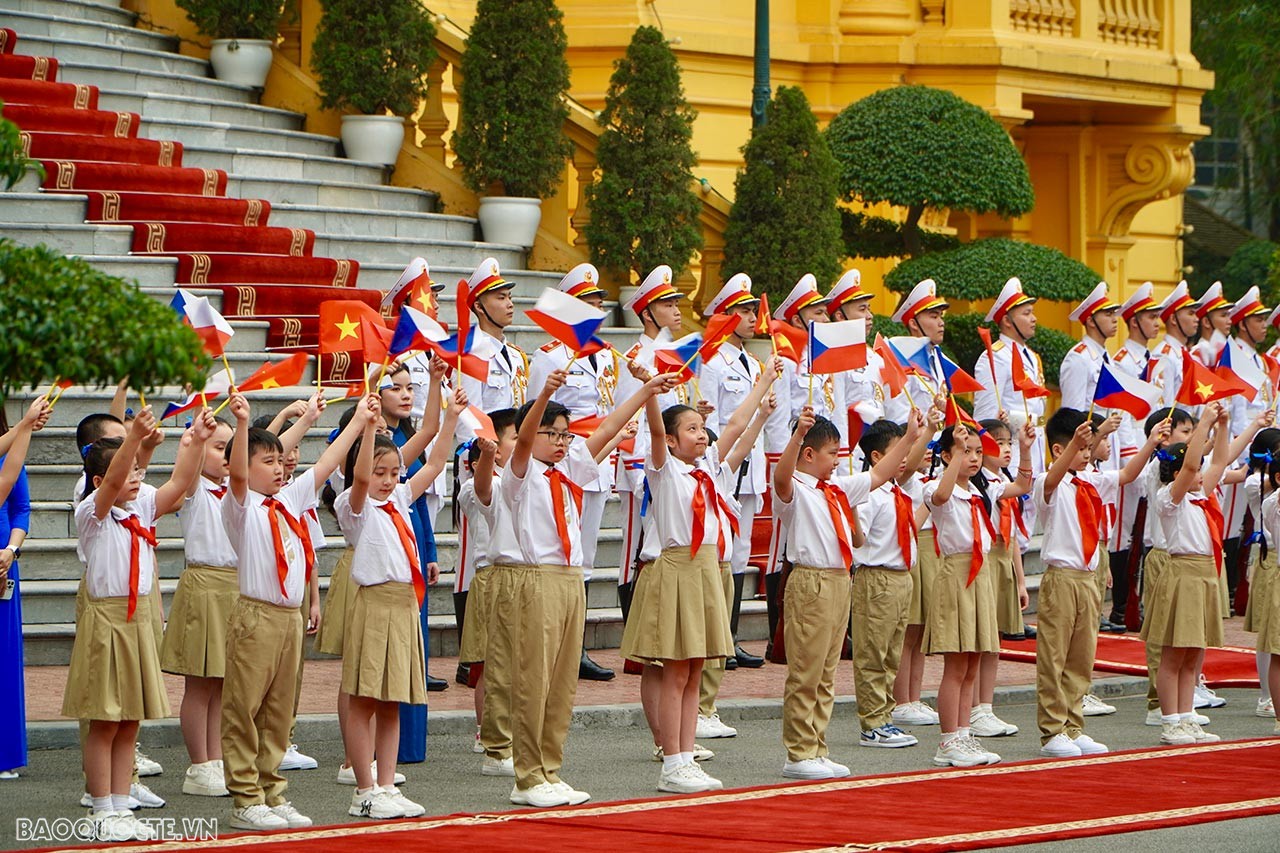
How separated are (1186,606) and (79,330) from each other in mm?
6723

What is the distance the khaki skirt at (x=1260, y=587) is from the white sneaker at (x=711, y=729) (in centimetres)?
294

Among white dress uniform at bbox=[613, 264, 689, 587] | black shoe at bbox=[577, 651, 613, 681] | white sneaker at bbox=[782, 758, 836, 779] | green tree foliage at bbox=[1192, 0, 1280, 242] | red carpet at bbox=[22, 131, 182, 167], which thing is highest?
green tree foliage at bbox=[1192, 0, 1280, 242]

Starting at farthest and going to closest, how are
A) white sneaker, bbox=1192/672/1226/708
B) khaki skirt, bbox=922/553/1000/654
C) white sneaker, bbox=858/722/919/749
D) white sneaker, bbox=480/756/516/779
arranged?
white sneaker, bbox=1192/672/1226/708
white sneaker, bbox=858/722/919/749
khaki skirt, bbox=922/553/1000/654
white sneaker, bbox=480/756/516/779

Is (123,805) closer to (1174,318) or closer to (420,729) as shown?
(420,729)

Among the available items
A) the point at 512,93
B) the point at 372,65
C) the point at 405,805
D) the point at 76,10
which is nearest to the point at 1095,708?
the point at 405,805

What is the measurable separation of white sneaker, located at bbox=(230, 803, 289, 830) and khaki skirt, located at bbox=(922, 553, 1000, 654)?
3.65 m

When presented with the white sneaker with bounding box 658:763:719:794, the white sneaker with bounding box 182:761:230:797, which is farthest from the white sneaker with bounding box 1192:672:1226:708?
the white sneaker with bounding box 182:761:230:797

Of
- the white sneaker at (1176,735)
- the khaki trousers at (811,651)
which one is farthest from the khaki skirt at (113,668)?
the white sneaker at (1176,735)

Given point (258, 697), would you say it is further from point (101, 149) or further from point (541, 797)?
point (101, 149)

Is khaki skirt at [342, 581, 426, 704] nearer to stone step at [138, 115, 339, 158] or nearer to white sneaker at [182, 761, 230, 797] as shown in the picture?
white sneaker at [182, 761, 230, 797]

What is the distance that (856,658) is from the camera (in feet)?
37.7

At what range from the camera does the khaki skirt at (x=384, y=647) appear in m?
9.29

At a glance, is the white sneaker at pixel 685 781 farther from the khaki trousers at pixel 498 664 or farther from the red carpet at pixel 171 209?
the red carpet at pixel 171 209

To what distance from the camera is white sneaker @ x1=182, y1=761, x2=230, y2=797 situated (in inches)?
382
